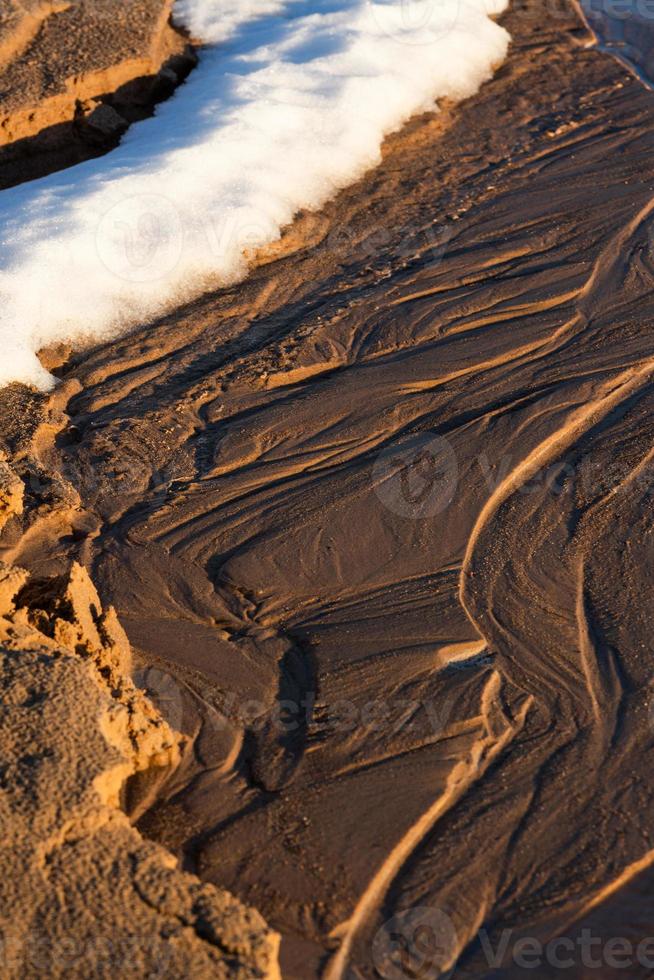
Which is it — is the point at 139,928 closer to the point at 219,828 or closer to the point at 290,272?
the point at 219,828

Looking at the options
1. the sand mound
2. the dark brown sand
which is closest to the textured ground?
the dark brown sand

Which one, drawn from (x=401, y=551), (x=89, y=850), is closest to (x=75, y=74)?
(x=401, y=551)

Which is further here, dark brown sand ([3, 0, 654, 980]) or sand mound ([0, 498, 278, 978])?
dark brown sand ([3, 0, 654, 980])

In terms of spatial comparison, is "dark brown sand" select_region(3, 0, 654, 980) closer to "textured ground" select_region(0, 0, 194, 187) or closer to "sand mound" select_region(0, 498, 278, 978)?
"sand mound" select_region(0, 498, 278, 978)

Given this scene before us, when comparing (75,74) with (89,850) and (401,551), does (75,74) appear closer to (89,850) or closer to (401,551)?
(401,551)

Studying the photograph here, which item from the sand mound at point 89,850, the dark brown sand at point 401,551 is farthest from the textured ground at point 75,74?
the sand mound at point 89,850

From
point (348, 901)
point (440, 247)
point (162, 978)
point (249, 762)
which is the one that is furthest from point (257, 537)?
point (440, 247)

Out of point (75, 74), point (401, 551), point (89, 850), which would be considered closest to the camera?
point (89, 850)

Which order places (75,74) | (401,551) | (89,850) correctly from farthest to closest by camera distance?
1. (75,74)
2. (401,551)
3. (89,850)
